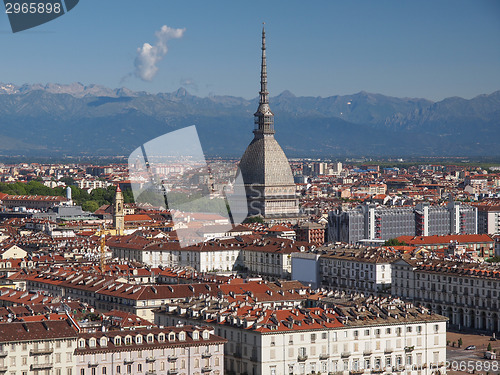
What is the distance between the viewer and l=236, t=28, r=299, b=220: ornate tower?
3632 inches

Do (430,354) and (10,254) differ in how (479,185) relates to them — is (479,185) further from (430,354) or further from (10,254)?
(430,354)

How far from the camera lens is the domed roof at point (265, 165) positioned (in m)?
94.2

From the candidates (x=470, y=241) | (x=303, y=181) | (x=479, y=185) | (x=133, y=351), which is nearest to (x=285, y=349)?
(x=133, y=351)

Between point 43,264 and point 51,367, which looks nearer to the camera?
point 51,367

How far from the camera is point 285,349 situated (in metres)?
30.9

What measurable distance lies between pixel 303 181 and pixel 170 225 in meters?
90.4

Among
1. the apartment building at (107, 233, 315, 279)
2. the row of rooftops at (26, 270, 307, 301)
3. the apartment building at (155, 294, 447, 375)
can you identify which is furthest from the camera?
the apartment building at (107, 233, 315, 279)

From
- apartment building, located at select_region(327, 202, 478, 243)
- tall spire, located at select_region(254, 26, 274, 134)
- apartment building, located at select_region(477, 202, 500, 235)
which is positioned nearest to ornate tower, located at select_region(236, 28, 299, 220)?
tall spire, located at select_region(254, 26, 274, 134)

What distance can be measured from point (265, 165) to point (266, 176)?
1085mm

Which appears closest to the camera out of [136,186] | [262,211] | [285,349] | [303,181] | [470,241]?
[285,349]

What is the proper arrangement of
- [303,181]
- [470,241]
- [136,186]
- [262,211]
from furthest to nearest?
[303,181], [136,186], [262,211], [470,241]

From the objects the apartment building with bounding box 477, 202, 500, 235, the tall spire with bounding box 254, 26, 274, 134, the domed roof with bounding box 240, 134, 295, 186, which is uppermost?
the tall spire with bounding box 254, 26, 274, 134

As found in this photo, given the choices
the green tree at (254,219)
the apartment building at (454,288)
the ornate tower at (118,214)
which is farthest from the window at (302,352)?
the green tree at (254,219)

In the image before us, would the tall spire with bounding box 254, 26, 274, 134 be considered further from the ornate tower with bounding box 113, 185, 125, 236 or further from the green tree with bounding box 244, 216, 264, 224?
the ornate tower with bounding box 113, 185, 125, 236
